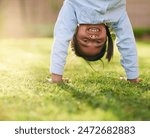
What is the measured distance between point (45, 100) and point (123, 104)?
1.34 feet

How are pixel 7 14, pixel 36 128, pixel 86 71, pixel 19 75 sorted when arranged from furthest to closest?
pixel 7 14 < pixel 86 71 < pixel 19 75 < pixel 36 128

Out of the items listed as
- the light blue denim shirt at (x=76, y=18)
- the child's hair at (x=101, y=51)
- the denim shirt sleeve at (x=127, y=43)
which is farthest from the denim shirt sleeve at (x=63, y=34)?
the denim shirt sleeve at (x=127, y=43)

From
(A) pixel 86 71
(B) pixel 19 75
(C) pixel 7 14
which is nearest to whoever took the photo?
(B) pixel 19 75

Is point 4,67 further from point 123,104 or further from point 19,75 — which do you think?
point 123,104

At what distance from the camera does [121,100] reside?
2688 millimetres

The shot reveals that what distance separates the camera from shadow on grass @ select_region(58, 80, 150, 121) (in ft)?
8.15

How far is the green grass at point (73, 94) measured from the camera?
250 cm

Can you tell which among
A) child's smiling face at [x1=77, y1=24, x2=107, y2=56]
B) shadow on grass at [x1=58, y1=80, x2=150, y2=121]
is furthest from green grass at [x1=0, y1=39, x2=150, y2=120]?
child's smiling face at [x1=77, y1=24, x2=107, y2=56]

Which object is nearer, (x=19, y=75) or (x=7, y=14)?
(x=19, y=75)

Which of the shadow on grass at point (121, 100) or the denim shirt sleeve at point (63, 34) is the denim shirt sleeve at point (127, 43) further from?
the denim shirt sleeve at point (63, 34)

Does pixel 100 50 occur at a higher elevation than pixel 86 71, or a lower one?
higher

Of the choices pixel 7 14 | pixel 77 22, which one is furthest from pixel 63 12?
pixel 7 14

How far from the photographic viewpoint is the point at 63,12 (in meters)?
2.96

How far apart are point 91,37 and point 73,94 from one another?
1.31 ft
